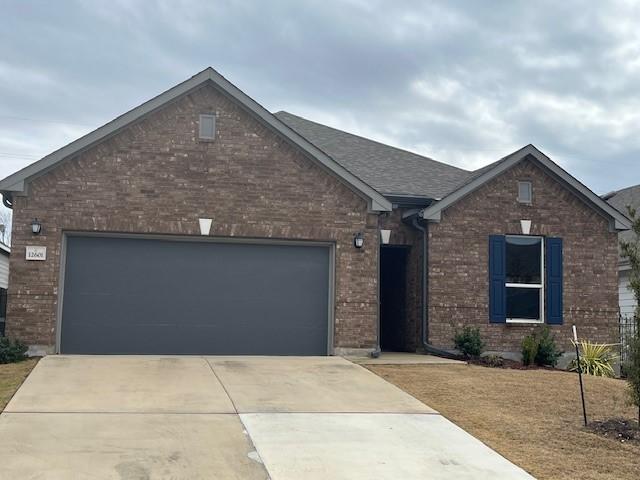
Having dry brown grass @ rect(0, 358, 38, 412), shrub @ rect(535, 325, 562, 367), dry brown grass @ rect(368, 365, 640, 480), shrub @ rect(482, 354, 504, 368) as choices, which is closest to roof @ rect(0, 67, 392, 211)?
dry brown grass @ rect(0, 358, 38, 412)

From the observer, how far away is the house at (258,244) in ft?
44.4

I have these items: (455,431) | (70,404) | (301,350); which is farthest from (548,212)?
(70,404)

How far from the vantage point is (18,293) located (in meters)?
13.2

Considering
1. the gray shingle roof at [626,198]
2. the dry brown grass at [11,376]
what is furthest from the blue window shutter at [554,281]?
the dry brown grass at [11,376]

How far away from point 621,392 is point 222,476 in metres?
7.88

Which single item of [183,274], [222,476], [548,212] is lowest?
[222,476]

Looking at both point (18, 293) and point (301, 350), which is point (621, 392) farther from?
point (18, 293)

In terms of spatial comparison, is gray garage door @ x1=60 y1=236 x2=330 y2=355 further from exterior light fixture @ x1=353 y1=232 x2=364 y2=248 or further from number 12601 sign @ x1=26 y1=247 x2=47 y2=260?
exterior light fixture @ x1=353 y1=232 x2=364 y2=248

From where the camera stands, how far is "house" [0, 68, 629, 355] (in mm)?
13523

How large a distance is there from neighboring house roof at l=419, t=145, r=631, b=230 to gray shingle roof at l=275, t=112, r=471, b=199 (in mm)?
759

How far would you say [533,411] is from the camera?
9.78 meters

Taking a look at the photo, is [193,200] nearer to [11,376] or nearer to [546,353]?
[11,376]

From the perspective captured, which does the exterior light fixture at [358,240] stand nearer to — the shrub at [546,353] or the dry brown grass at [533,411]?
the dry brown grass at [533,411]

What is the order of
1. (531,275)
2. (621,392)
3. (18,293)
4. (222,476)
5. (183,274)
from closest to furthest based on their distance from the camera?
1. (222,476)
2. (621,392)
3. (18,293)
4. (183,274)
5. (531,275)
